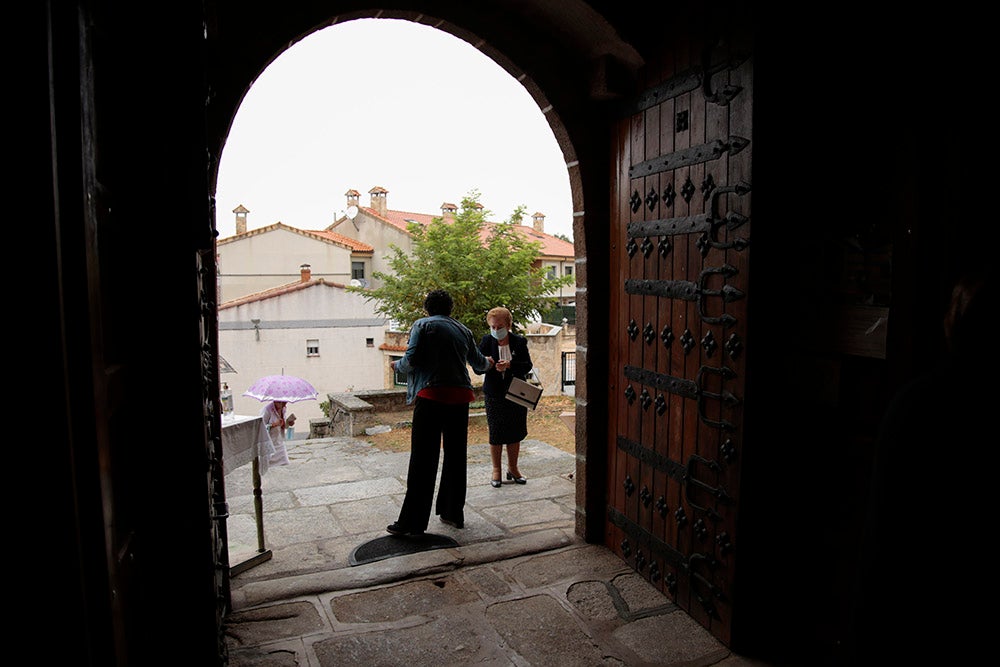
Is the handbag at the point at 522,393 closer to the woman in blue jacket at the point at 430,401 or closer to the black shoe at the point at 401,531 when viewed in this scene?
the woman in blue jacket at the point at 430,401

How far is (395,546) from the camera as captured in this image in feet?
13.0

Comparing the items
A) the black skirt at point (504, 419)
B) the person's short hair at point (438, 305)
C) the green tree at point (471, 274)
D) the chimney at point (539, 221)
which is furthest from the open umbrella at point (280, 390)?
the chimney at point (539, 221)

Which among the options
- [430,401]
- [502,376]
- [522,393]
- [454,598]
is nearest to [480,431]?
[502,376]

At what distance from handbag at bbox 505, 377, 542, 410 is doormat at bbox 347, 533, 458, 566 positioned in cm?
119

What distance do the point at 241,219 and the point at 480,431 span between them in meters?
19.9

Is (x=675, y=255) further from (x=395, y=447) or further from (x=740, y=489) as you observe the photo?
(x=395, y=447)

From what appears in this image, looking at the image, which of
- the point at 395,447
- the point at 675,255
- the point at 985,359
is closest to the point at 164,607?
the point at 985,359

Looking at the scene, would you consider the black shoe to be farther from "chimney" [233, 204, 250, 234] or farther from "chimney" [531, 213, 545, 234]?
"chimney" [531, 213, 545, 234]

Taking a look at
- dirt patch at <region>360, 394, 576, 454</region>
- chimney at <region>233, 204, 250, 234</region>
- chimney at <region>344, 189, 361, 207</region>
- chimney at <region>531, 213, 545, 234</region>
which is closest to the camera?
dirt patch at <region>360, 394, 576, 454</region>

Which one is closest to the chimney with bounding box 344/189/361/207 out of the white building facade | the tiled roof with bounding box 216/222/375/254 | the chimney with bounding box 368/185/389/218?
the chimney with bounding box 368/185/389/218

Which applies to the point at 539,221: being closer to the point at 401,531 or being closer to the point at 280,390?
the point at 280,390

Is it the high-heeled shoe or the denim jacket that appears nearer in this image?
the denim jacket

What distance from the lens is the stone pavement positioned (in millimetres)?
2820

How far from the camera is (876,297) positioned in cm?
231
